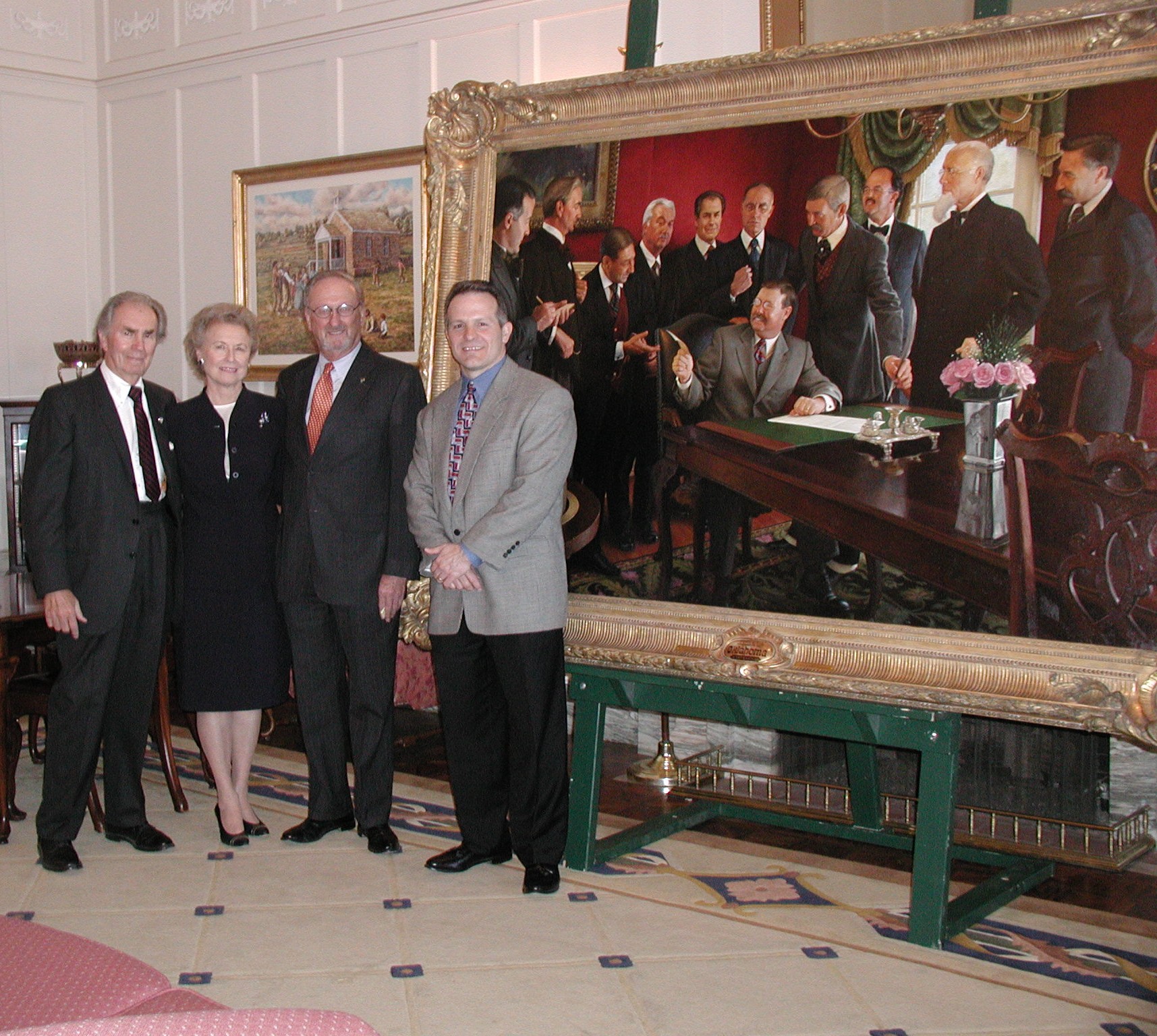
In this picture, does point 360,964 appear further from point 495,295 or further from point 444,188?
point 444,188

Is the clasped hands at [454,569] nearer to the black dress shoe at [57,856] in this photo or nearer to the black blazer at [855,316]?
the black blazer at [855,316]

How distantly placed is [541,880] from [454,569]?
39.2 inches

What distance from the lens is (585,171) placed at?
4016 mm

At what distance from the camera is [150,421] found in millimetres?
4129

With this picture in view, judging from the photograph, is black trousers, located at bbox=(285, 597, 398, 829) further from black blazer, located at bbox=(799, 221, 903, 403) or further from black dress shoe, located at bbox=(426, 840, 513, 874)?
black blazer, located at bbox=(799, 221, 903, 403)

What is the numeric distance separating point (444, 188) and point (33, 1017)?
3.16m

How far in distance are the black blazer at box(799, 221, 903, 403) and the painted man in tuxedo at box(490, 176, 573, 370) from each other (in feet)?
3.04

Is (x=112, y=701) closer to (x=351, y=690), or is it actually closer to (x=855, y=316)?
(x=351, y=690)

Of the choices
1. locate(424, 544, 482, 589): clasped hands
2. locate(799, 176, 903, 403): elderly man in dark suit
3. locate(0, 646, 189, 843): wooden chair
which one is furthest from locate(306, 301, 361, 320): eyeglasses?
locate(799, 176, 903, 403): elderly man in dark suit

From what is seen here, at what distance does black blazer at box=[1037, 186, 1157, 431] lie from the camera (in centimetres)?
313

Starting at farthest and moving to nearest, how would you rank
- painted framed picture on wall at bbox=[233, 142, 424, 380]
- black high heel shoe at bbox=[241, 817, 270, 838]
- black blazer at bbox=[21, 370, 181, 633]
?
painted framed picture on wall at bbox=[233, 142, 424, 380]
black high heel shoe at bbox=[241, 817, 270, 838]
black blazer at bbox=[21, 370, 181, 633]

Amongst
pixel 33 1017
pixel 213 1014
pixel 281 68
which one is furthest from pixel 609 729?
pixel 213 1014

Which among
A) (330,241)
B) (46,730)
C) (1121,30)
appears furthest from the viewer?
(330,241)

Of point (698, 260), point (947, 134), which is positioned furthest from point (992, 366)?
point (698, 260)
